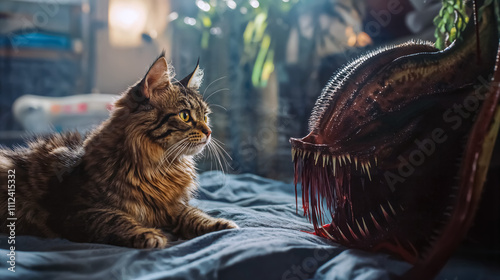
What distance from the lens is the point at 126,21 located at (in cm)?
235

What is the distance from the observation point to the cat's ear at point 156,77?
804 millimetres

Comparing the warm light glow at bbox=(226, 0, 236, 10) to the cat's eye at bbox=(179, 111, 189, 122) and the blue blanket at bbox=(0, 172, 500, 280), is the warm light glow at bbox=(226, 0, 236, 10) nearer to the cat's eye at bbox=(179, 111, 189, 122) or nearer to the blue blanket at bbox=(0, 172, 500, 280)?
the cat's eye at bbox=(179, 111, 189, 122)

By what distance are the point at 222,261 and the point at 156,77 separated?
430mm

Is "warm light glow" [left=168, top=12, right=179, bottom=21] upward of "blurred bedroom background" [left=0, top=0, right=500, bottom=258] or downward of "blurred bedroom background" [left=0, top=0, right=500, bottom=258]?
upward

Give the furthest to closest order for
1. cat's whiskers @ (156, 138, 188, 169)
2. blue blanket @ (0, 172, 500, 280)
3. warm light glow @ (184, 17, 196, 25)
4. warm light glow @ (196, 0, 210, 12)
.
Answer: warm light glow @ (184, 17, 196, 25) → warm light glow @ (196, 0, 210, 12) → cat's whiskers @ (156, 138, 188, 169) → blue blanket @ (0, 172, 500, 280)

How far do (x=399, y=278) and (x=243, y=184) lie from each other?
0.98m

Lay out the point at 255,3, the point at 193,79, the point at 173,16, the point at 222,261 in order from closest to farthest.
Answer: the point at 222,261, the point at 193,79, the point at 255,3, the point at 173,16

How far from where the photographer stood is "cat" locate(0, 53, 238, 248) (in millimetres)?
771

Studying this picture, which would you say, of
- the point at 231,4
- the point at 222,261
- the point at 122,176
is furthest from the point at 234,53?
the point at 222,261

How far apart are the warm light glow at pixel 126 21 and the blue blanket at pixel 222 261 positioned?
5.26ft

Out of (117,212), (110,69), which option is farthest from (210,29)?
(117,212)

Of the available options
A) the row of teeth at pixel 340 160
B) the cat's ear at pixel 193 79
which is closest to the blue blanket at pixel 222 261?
the row of teeth at pixel 340 160

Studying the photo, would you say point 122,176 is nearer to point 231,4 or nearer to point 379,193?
point 379,193

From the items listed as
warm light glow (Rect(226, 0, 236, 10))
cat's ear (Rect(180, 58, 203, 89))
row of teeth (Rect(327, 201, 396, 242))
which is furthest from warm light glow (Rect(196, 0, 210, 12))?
row of teeth (Rect(327, 201, 396, 242))
